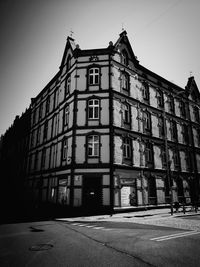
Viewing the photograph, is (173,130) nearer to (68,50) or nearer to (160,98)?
(160,98)

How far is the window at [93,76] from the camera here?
66.6ft

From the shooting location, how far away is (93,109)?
63.5 feet

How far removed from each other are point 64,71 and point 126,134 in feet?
38.9

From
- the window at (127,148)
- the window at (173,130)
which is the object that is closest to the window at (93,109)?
the window at (127,148)

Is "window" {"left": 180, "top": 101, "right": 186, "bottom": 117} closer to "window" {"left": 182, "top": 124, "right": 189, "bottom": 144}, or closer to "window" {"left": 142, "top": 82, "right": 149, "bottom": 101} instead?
"window" {"left": 182, "top": 124, "right": 189, "bottom": 144}

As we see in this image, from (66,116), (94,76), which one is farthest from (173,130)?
(66,116)

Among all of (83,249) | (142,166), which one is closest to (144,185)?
(142,166)

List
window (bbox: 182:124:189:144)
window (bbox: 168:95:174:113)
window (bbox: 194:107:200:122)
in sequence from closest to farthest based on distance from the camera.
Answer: window (bbox: 168:95:174:113), window (bbox: 182:124:189:144), window (bbox: 194:107:200:122)

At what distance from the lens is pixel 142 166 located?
19.9 metres

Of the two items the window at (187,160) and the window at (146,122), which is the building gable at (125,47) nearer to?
the window at (146,122)

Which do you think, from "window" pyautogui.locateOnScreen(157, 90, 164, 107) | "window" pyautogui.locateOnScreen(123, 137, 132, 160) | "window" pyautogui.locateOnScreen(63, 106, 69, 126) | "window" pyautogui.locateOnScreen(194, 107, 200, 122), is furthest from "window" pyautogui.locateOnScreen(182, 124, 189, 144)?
"window" pyautogui.locateOnScreen(63, 106, 69, 126)

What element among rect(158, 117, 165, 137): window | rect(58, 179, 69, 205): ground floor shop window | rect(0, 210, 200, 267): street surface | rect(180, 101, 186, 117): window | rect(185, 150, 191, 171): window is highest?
rect(180, 101, 186, 117): window

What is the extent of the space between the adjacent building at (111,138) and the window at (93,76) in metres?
0.11

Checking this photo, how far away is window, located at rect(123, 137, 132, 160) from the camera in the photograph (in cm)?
1909
